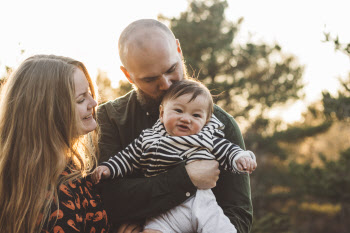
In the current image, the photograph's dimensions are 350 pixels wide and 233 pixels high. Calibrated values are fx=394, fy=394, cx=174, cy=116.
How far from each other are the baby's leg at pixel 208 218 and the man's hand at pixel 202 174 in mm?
76

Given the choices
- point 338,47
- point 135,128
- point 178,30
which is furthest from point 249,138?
point 135,128

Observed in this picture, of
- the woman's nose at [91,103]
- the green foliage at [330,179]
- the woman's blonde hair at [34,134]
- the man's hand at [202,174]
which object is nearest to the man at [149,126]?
the man's hand at [202,174]

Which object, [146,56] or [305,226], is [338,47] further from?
[305,226]

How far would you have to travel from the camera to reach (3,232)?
7.36ft

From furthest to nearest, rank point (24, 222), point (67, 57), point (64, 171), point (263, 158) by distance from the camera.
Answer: point (263, 158) → point (67, 57) → point (64, 171) → point (24, 222)

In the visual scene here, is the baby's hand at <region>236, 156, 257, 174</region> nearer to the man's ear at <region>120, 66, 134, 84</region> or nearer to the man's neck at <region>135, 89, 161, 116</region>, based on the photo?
the man's neck at <region>135, 89, 161, 116</region>

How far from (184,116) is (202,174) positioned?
0.40 meters

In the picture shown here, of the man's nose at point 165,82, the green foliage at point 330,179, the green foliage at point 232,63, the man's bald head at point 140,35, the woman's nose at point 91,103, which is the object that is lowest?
the green foliage at point 330,179

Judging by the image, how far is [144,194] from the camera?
254cm

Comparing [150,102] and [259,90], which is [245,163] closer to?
[150,102]

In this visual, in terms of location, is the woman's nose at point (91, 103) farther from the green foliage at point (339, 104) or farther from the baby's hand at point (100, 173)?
the green foliage at point (339, 104)

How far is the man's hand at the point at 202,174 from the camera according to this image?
2.52m

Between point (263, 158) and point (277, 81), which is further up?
point (277, 81)

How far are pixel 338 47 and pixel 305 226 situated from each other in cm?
1451
